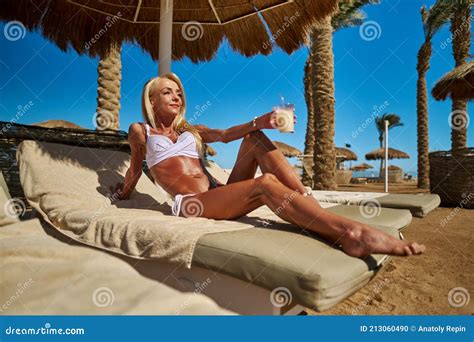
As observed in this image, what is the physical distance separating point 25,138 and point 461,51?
13.4 m

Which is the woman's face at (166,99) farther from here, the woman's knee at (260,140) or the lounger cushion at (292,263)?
the lounger cushion at (292,263)

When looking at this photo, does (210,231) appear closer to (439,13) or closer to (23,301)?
(23,301)

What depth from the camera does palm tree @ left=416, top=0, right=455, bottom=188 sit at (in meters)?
12.0

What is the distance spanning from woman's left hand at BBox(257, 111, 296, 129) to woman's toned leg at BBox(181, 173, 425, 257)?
0.35m

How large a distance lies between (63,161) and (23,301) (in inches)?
57.5

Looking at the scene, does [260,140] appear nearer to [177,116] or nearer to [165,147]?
[165,147]

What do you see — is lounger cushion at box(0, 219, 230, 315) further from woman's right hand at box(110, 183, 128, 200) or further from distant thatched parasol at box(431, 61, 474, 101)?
distant thatched parasol at box(431, 61, 474, 101)

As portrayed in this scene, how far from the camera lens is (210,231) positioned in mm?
1655

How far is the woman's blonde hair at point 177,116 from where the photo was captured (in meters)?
2.67

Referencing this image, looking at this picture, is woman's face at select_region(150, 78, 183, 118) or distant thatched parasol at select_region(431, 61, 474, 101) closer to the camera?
woman's face at select_region(150, 78, 183, 118)

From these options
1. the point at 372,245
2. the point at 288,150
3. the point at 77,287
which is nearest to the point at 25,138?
the point at 77,287

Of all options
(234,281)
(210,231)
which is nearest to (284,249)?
(234,281)

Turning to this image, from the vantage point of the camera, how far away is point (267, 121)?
2.00 m

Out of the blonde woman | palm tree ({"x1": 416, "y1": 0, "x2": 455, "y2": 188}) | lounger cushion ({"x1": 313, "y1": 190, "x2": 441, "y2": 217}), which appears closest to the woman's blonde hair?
the blonde woman
